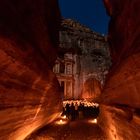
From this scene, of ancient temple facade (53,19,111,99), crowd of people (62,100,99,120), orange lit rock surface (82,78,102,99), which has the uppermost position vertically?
ancient temple facade (53,19,111,99)

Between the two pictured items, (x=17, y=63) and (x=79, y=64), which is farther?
(x=79, y=64)

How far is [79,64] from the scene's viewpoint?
34.3 metres

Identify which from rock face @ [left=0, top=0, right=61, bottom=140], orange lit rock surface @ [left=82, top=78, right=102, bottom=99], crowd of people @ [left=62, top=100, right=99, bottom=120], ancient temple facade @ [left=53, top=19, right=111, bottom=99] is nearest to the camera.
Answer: rock face @ [left=0, top=0, right=61, bottom=140]

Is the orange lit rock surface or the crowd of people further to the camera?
the orange lit rock surface

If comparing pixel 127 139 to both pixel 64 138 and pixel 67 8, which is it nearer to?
pixel 64 138

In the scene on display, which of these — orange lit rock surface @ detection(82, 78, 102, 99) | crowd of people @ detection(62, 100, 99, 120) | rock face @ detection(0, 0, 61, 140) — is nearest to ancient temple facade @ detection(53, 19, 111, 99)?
orange lit rock surface @ detection(82, 78, 102, 99)

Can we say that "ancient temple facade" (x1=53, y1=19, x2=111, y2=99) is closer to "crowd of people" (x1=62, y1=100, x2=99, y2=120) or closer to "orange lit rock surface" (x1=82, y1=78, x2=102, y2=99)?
"orange lit rock surface" (x1=82, y1=78, x2=102, y2=99)

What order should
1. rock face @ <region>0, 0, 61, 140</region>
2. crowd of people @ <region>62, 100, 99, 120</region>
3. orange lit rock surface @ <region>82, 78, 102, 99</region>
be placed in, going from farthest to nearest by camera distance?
orange lit rock surface @ <region>82, 78, 102, 99</region> → crowd of people @ <region>62, 100, 99, 120</region> → rock face @ <region>0, 0, 61, 140</region>

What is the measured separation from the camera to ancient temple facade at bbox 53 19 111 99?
32.5 m

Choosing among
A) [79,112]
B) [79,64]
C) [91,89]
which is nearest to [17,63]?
[79,112]

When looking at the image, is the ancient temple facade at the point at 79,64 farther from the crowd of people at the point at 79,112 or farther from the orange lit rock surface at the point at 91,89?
the crowd of people at the point at 79,112

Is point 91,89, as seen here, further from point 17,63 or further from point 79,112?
point 17,63

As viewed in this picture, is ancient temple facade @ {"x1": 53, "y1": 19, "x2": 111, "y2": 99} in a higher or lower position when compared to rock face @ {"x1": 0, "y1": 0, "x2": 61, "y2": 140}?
→ higher

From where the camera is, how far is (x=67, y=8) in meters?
140
